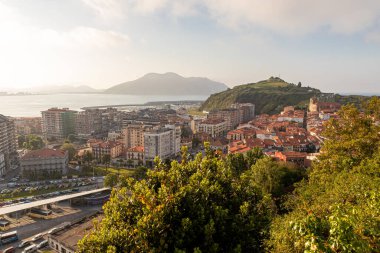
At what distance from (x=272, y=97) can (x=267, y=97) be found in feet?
5.04

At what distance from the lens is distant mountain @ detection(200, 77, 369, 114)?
66.2m

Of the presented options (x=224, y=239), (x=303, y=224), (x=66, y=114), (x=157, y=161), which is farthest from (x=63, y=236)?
(x=66, y=114)

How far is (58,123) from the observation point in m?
51.2

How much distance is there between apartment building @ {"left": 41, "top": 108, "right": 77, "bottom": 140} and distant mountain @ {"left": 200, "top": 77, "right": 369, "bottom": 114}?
1674 inches

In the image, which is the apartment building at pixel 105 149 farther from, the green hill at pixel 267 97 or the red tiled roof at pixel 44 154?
the green hill at pixel 267 97

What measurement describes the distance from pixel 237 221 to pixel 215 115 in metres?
50.3

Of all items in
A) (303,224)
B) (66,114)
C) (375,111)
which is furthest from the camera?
(66,114)

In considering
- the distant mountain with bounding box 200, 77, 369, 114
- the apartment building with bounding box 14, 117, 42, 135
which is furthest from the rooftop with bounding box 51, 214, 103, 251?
the distant mountain with bounding box 200, 77, 369, 114

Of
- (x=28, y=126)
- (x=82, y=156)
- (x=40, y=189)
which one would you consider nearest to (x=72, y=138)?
(x=28, y=126)

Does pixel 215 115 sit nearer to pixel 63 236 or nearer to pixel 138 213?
pixel 63 236

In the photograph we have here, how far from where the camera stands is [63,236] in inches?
536

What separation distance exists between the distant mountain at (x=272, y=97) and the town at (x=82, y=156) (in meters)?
→ 12.8

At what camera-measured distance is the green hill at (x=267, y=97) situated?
69938 mm

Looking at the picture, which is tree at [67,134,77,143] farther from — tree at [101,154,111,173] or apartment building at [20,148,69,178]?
apartment building at [20,148,69,178]
